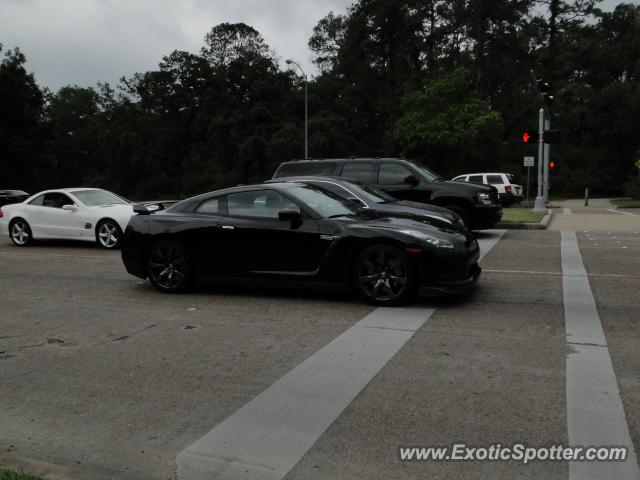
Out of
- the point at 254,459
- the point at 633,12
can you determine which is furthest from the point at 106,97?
the point at 254,459

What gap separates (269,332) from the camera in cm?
594

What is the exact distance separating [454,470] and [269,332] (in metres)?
3.00

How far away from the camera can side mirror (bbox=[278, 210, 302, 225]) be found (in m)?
7.20

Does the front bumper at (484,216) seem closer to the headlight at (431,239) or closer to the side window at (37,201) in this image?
the headlight at (431,239)

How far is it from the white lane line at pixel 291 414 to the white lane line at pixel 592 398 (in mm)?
1418

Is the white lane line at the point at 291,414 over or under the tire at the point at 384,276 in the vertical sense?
under

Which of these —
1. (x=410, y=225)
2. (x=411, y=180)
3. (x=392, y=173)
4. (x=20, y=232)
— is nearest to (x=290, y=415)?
(x=410, y=225)

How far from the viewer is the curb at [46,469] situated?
10.1ft

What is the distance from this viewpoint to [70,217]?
13.3 meters

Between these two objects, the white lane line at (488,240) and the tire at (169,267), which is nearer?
the tire at (169,267)

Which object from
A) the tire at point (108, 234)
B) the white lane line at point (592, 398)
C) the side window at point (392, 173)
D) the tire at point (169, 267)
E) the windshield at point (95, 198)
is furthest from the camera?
the side window at point (392, 173)

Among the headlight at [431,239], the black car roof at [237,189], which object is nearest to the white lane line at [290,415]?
the headlight at [431,239]

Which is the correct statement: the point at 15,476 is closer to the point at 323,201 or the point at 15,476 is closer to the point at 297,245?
the point at 297,245

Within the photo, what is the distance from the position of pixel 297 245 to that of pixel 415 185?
7.04 metres
